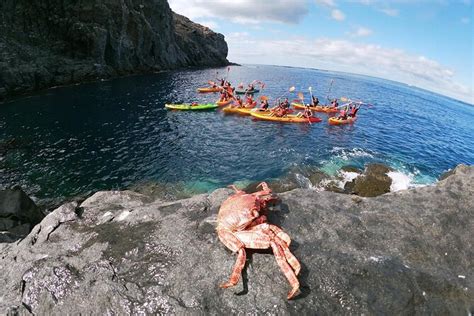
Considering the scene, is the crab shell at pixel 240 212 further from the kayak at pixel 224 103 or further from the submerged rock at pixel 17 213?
the kayak at pixel 224 103

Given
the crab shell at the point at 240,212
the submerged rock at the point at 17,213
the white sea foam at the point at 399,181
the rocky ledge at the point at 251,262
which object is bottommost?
the submerged rock at the point at 17,213

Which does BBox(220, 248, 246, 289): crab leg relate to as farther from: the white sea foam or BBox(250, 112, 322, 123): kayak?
BBox(250, 112, 322, 123): kayak

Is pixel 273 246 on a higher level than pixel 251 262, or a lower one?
higher

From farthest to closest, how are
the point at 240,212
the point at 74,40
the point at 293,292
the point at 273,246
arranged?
the point at 74,40 → the point at 240,212 → the point at 273,246 → the point at 293,292

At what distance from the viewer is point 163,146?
31.9 m

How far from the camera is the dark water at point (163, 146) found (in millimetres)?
25141

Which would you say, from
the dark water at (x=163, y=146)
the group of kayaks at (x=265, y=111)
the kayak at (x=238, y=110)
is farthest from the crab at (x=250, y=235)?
the kayak at (x=238, y=110)

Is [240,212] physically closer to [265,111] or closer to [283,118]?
[283,118]

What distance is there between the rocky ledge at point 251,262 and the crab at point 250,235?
0.96 feet

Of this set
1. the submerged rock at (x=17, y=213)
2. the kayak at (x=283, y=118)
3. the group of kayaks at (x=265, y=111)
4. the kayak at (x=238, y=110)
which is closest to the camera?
the submerged rock at (x=17, y=213)

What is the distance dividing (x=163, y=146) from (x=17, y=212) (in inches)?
618

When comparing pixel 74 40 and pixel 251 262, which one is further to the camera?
pixel 74 40

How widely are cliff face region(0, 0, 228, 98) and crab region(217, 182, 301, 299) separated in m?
47.4

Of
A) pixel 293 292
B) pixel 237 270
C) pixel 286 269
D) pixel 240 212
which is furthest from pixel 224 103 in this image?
pixel 293 292
